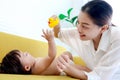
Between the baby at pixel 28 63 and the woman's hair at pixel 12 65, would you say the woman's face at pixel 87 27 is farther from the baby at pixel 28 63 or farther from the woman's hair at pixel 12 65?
the woman's hair at pixel 12 65

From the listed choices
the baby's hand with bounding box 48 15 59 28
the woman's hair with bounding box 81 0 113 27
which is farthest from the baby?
the woman's hair with bounding box 81 0 113 27

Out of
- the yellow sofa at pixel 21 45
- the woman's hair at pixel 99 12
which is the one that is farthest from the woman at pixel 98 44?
the yellow sofa at pixel 21 45

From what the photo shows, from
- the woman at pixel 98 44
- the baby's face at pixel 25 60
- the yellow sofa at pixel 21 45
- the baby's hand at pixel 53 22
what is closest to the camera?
the woman at pixel 98 44

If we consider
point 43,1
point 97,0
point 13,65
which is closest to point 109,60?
point 97,0

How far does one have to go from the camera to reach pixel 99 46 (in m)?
1.26

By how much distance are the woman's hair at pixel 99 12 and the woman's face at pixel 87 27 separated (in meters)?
0.02

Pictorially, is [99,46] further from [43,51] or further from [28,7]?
[28,7]

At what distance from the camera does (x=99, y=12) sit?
1.22 metres

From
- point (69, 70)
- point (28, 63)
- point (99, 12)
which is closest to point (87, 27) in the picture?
point (99, 12)

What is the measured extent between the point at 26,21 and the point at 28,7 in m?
0.13

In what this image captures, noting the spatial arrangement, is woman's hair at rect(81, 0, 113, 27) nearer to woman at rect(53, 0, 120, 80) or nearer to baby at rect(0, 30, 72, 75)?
woman at rect(53, 0, 120, 80)

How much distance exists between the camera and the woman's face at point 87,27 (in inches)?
47.7

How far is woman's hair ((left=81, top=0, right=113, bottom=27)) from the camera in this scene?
47.8 inches

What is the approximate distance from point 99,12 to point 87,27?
0.10 m
